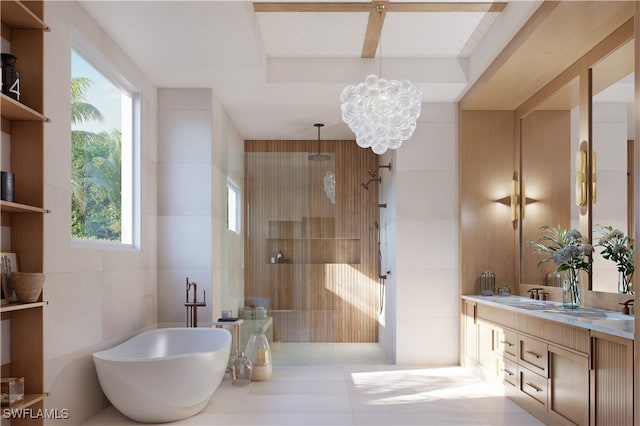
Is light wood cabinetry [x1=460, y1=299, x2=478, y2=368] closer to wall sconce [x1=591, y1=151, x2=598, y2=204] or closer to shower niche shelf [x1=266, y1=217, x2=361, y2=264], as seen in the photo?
shower niche shelf [x1=266, y1=217, x2=361, y2=264]

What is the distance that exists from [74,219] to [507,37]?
3315 mm

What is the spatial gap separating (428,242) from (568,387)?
2.63 m


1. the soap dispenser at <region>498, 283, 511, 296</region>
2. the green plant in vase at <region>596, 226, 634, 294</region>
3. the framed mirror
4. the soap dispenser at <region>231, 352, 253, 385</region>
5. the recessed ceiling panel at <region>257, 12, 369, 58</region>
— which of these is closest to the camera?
the green plant in vase at <region>596, 226, 634, 294</region>

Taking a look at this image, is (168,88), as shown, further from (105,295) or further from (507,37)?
(507,37)

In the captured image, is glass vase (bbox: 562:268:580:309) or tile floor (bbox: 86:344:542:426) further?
glass vase (bbox: 562:268:580:309)

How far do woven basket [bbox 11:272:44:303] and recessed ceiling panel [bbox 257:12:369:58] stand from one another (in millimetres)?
2607

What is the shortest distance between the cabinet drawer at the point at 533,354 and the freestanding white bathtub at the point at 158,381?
2125 mm

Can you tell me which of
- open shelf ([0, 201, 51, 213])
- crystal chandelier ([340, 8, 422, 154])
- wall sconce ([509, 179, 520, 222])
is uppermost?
crystal chandelier ([340, 8, 422, 154])

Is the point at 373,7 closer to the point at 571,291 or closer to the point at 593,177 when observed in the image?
the point at 593,177

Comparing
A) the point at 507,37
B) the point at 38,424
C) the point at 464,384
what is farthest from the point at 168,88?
the point at 464,384

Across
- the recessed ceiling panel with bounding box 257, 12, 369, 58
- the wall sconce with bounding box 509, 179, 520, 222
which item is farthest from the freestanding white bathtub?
the wall sconce with bounding box 509, 179, 520, 222

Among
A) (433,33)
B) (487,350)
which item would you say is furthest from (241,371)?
(433,33)

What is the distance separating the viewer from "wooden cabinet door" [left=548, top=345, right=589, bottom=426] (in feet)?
10.4

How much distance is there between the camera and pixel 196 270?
5281mm
